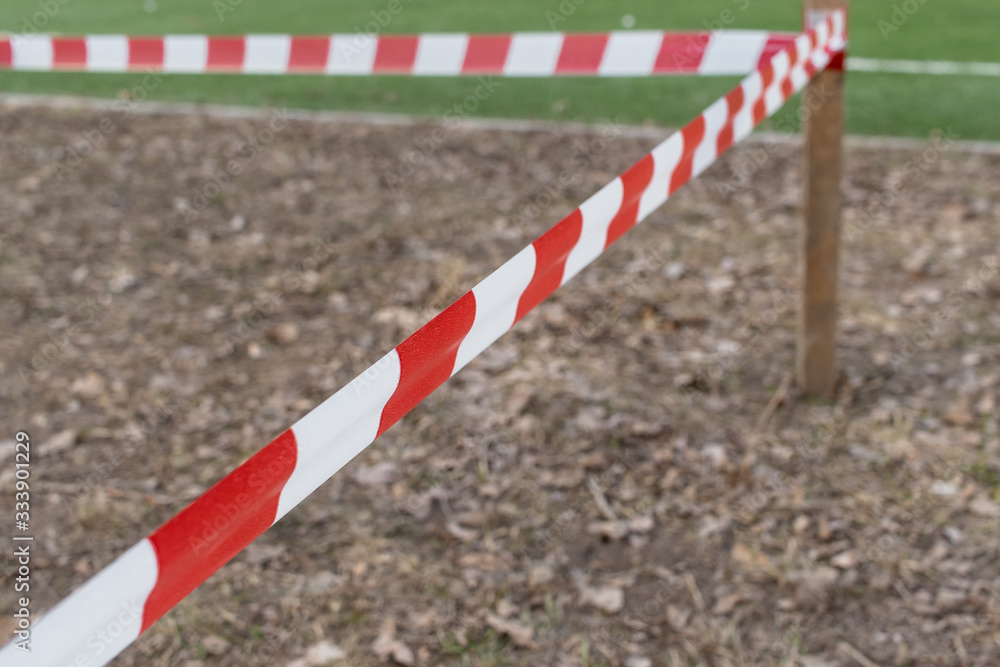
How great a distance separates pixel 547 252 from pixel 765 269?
3.07 metres

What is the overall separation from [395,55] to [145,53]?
1.36 metres

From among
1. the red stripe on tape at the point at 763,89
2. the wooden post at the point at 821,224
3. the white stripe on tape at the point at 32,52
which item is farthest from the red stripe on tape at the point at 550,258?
the white stripe on tape at the point at 32,52

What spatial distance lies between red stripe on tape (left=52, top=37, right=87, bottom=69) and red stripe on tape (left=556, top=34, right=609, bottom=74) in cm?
251

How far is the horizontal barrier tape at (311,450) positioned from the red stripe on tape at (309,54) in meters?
2.27

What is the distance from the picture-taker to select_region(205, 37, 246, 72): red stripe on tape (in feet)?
13.9

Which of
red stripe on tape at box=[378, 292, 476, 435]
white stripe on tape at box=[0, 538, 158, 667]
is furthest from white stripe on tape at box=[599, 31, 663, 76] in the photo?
white stripe on tape at box=[0, 538, 158, 667]

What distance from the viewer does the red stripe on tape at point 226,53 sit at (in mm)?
4230

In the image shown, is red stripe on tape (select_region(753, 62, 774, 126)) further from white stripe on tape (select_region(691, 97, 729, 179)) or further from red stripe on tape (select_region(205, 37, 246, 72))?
red stripe on tape (select_region(205, 37, 246, 72))

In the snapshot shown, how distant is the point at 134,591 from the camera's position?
131 cm

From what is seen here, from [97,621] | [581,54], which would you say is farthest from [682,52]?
[97,621]

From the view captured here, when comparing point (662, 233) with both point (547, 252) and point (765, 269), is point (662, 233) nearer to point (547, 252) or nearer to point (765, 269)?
point (765, 269)

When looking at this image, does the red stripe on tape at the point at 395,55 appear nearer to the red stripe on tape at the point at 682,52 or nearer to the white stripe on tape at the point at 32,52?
the red stripe on tape at the point at 682,52

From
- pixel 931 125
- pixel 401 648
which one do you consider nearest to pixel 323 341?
pixel 401 648

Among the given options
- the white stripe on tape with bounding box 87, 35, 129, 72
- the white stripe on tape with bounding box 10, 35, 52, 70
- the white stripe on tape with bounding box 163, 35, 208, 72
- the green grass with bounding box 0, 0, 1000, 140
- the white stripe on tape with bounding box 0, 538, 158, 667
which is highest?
the white stripe on tape with bounding box 0, 538, 158, 667
